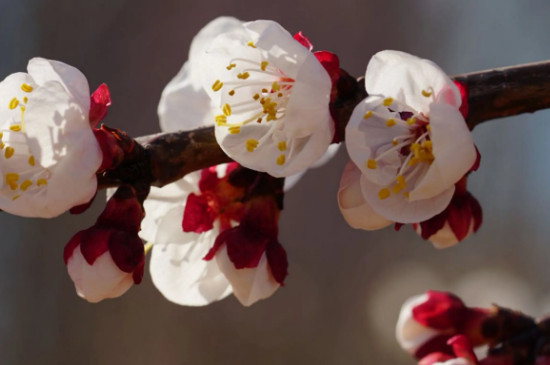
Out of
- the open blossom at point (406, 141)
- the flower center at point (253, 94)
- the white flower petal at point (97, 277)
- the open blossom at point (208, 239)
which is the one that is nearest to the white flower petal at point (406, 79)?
the open blossom at point (406, 141)

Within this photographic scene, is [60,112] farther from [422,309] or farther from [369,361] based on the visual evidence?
[369,361]

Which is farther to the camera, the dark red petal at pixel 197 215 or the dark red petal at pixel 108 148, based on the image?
the dark red petal at pixel 197 215

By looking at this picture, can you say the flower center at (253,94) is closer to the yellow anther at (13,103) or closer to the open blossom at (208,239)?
the open blossom at (208,239)

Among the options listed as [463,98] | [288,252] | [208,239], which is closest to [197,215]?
[208,239]

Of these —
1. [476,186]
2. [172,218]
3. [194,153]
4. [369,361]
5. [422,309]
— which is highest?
[194,153]

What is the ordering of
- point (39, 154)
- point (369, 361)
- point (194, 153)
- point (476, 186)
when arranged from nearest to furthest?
1. point (39, 154)
2. point (194, 153)
3. point (369, 361)
4. point (476, 186)

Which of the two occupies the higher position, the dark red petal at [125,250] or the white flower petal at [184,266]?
the dark red petal at [125,250]

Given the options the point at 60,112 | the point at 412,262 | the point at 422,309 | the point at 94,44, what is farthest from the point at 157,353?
the point at 60,112

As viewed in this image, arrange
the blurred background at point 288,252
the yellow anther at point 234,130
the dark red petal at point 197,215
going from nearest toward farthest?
the yellow anther at point 234,130 → the dark red petal at point 197,215 → the blurred background at point 288,252
